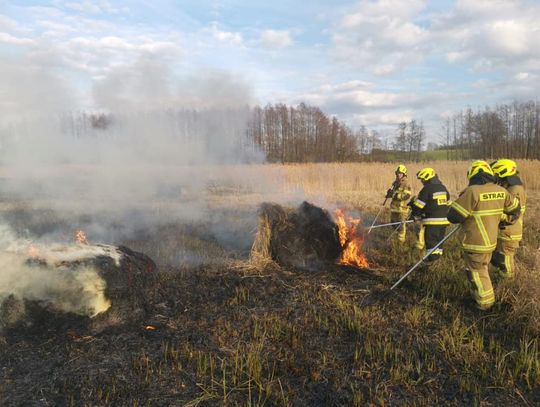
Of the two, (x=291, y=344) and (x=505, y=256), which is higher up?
(x=505, y=256)

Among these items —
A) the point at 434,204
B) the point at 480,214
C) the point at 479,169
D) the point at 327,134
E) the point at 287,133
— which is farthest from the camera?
the point at 327,134

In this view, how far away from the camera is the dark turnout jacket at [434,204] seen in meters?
8.01

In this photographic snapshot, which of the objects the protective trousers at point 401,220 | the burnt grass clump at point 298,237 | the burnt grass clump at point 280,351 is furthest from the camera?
the protective trousers at point 401,220

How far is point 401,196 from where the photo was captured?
33.8 feet

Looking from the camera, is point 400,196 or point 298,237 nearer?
point 298,237

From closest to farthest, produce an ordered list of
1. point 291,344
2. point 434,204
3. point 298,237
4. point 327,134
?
1. point 291,344
2. point 434,204
3. point 298,237
4. point 327,134

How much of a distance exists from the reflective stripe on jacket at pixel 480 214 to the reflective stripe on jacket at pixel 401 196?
471 cm

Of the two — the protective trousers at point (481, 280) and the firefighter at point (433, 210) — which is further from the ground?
the firefighter at point (433, 210)

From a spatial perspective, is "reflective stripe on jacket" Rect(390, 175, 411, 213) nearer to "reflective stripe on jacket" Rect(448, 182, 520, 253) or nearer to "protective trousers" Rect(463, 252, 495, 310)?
"reflective stripe on jacket" Rect(448, 182, 520, 253)

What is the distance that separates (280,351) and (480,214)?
11.0 ft

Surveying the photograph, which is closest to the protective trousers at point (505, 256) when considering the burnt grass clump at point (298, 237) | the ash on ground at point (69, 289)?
the burnt grass clump at point (298, 237)

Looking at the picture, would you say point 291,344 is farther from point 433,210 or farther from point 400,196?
point 400,196

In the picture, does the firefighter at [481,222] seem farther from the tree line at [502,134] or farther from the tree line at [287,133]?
the tree line at [502,134]

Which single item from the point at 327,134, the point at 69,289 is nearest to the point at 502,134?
the point at 327,134
